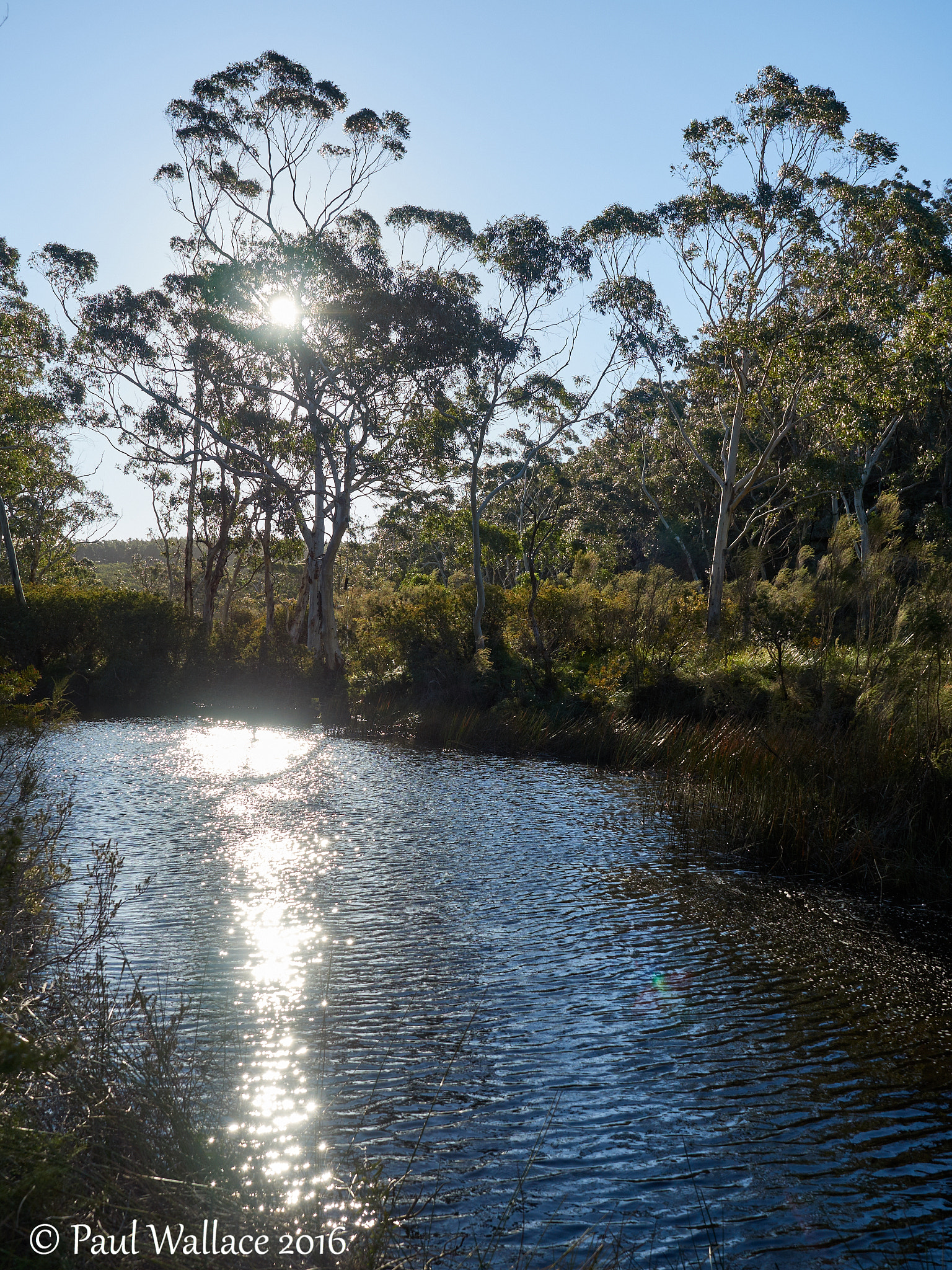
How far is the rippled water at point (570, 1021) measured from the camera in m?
3.87

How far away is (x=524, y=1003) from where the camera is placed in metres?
5.85

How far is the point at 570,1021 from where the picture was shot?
560 centimetres

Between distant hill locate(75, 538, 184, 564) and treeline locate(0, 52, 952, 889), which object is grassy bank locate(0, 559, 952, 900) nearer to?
treeline locate(0, 52, 952, 889)

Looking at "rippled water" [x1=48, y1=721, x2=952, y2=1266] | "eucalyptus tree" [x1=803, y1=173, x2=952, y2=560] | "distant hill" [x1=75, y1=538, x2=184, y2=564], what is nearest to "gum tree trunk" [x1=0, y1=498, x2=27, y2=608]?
"rippled water" [x1=48, y1=721, x2=952, y2=1266]

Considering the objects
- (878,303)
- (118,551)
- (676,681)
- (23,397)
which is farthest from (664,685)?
(118,551)

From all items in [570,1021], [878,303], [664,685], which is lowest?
[570,1021]

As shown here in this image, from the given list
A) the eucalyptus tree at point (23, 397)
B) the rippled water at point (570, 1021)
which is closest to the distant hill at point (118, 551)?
the eucalyptus tree at point (23, 397)

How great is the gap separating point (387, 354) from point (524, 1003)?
69.7 feet

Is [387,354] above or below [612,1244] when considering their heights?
above

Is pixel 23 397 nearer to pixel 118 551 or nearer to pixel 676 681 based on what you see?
pixel 676 681

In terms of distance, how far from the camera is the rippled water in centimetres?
387

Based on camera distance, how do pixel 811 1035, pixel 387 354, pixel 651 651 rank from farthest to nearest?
pixel 387 354 → pixel 651 651 → pixel 811 1035

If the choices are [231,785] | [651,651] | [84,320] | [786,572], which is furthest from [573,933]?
[84,320]

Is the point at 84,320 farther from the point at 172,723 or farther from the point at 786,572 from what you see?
the point at 786,572
